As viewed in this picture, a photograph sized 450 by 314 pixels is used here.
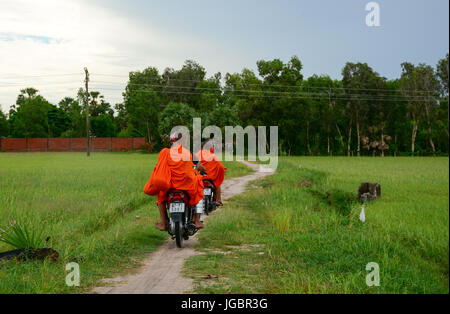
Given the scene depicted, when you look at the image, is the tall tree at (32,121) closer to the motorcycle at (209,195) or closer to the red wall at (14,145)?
the red wall at (14,145)

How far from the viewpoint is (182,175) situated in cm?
619

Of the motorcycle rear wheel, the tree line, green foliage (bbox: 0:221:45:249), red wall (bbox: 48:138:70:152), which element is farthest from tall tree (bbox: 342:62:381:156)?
green foliage (bbox: 0:221:45:249)

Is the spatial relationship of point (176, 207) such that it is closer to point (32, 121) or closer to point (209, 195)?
point (209, 195)

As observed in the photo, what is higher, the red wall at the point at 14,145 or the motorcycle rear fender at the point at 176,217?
the red wall at the point at 14,145

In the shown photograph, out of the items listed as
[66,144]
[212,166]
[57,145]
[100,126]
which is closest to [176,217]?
[212,166]

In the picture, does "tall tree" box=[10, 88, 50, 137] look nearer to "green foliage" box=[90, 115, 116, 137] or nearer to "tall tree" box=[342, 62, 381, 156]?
"green foliage" box=[90, 115, 116, 137]

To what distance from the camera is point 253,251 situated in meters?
5.99

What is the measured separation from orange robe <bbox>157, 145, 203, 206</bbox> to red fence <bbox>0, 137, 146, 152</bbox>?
48791 millimetres

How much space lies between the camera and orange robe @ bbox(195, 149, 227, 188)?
29.9ft

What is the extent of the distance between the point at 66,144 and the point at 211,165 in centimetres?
4990

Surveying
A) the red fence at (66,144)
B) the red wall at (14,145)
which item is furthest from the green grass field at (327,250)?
the red fence at (66,144)

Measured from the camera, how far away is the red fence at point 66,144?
1996 inches

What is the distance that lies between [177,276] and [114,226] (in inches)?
131

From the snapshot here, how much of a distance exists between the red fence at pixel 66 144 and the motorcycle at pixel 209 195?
4672 centimetres
